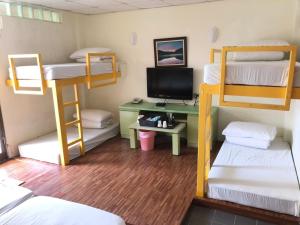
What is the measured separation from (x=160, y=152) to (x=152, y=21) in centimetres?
226

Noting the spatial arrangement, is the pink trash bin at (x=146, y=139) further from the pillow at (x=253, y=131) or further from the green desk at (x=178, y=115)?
the pillow at (x=253, y=131)

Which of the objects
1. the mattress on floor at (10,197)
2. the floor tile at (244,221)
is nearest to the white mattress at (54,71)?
the mattress on floor at (10,197)

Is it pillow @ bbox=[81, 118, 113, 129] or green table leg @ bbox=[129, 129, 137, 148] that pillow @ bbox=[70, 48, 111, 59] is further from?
green table leg @ bbox=[129, 129, 137, 148]

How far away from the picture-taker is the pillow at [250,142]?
3357 millimetres

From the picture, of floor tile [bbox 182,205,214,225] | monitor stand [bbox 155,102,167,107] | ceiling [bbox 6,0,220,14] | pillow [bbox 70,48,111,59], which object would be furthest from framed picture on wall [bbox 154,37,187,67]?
floor tile [bbox 182,205,214,225]

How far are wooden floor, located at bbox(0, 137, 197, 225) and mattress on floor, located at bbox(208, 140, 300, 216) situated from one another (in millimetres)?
365

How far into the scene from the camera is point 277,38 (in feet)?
11.5

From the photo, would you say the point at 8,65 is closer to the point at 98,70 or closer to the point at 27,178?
the point at 98,70

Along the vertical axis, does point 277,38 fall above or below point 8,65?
above

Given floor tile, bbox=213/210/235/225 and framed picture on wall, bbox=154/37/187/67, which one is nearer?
floor tile, bbox=213/210/235/225

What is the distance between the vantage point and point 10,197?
2.22 meters

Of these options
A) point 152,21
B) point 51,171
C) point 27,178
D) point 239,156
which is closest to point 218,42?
point 152,21

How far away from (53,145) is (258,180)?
9.52 ft

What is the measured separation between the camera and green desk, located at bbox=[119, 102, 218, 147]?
12.8 feet
